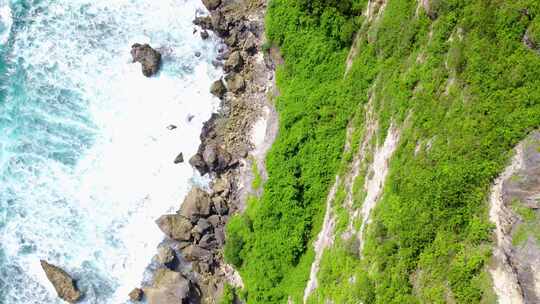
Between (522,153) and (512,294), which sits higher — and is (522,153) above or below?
above

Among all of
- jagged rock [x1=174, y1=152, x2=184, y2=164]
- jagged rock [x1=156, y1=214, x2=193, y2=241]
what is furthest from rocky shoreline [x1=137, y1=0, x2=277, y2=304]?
jagged rock [x1=174, y1=152, x2=184, y2=164]

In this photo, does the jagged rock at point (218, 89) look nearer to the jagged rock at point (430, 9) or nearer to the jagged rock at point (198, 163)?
the jagged rock at point (198, 163)

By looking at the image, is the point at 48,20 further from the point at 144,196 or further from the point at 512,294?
the point at 512,294

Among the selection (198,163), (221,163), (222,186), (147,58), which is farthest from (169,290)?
(147,58)

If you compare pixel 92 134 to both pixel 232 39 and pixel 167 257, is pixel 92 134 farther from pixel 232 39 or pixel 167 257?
pixel 232 39

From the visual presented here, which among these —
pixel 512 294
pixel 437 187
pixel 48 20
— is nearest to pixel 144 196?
pixel 48 20

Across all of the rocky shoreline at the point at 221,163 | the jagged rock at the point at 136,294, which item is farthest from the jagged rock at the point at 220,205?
the jagged rock at the point at 136,294
